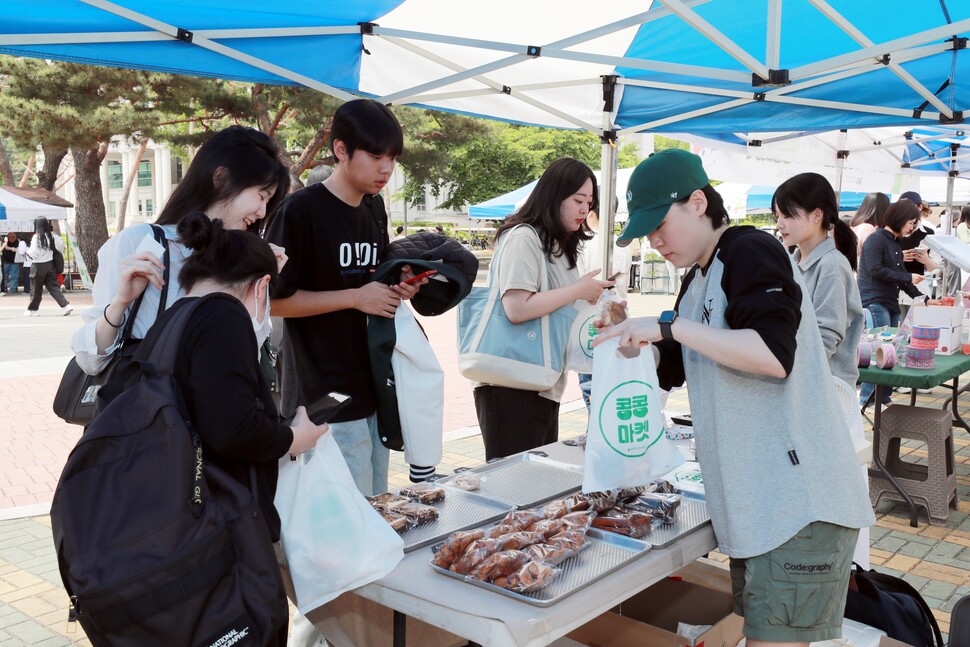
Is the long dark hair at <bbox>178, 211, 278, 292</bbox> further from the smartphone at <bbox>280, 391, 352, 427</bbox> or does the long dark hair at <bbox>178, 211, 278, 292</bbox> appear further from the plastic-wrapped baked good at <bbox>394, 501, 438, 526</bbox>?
the plastic-wrapped baked good at <bbox>394, 501, 438, 526</bbox>

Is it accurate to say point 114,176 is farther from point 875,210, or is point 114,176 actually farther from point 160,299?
point 160,299

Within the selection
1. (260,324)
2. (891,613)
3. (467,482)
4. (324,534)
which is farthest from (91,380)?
(891,613)

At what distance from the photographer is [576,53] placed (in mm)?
4082

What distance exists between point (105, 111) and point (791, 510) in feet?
53.9

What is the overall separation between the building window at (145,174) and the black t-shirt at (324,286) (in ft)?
180

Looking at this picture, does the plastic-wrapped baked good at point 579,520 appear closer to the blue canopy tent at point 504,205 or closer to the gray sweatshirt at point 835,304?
the gray sweatshirt at point 835,304

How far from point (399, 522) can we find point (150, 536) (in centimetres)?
65

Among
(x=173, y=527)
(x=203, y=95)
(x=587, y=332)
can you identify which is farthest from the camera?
(x=203, y=95)

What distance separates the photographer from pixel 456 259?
2.55 m

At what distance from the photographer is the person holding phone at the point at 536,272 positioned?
2.89 metres

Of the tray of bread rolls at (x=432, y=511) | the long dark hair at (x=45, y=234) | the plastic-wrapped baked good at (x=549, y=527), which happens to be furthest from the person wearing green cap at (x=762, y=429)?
the long dark hair at (x=45, y=234)

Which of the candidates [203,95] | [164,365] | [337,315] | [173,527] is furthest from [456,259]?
[203,95]

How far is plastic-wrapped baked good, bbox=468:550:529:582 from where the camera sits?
64.2 inches

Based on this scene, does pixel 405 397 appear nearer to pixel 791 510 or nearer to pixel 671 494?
pixel 671 494
